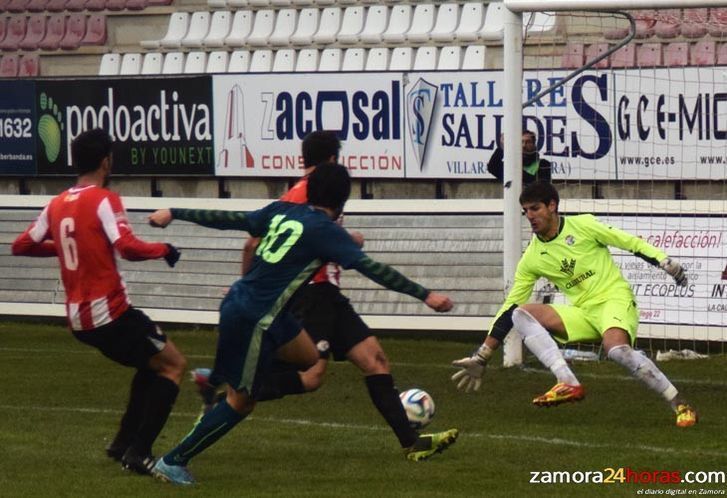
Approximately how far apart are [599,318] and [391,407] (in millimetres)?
2050

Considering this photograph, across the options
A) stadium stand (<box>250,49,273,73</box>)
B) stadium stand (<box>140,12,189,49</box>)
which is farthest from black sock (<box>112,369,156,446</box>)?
stadium stand (<box>140,12,189,49</box>)

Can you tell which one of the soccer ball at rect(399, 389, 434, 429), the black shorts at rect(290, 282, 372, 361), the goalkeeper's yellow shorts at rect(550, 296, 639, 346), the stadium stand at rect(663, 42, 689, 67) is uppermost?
the stadium stand at rect(663, 42, 689, 67)

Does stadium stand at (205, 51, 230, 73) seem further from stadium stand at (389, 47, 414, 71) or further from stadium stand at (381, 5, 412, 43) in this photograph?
→ stadium stand at (389, 47, 414, 71)

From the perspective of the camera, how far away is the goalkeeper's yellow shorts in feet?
35.0

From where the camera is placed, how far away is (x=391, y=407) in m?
9.27

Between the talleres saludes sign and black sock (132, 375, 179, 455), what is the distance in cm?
1151

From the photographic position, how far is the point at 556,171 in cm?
1677

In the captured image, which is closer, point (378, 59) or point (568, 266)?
point (568, 266)

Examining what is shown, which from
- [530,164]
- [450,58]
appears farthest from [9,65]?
[530,164]

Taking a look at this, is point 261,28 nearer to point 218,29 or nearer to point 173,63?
point 218,29

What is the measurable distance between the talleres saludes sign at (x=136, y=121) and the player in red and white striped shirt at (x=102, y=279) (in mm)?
11358

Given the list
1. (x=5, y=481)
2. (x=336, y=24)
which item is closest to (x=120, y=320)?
(x=5, y=481)

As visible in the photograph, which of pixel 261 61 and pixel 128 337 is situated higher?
pixel 261 61

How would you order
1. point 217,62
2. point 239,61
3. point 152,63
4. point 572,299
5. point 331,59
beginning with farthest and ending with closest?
point 152,63
point 217,62
point 239,61
point 331,59
point 572,299
